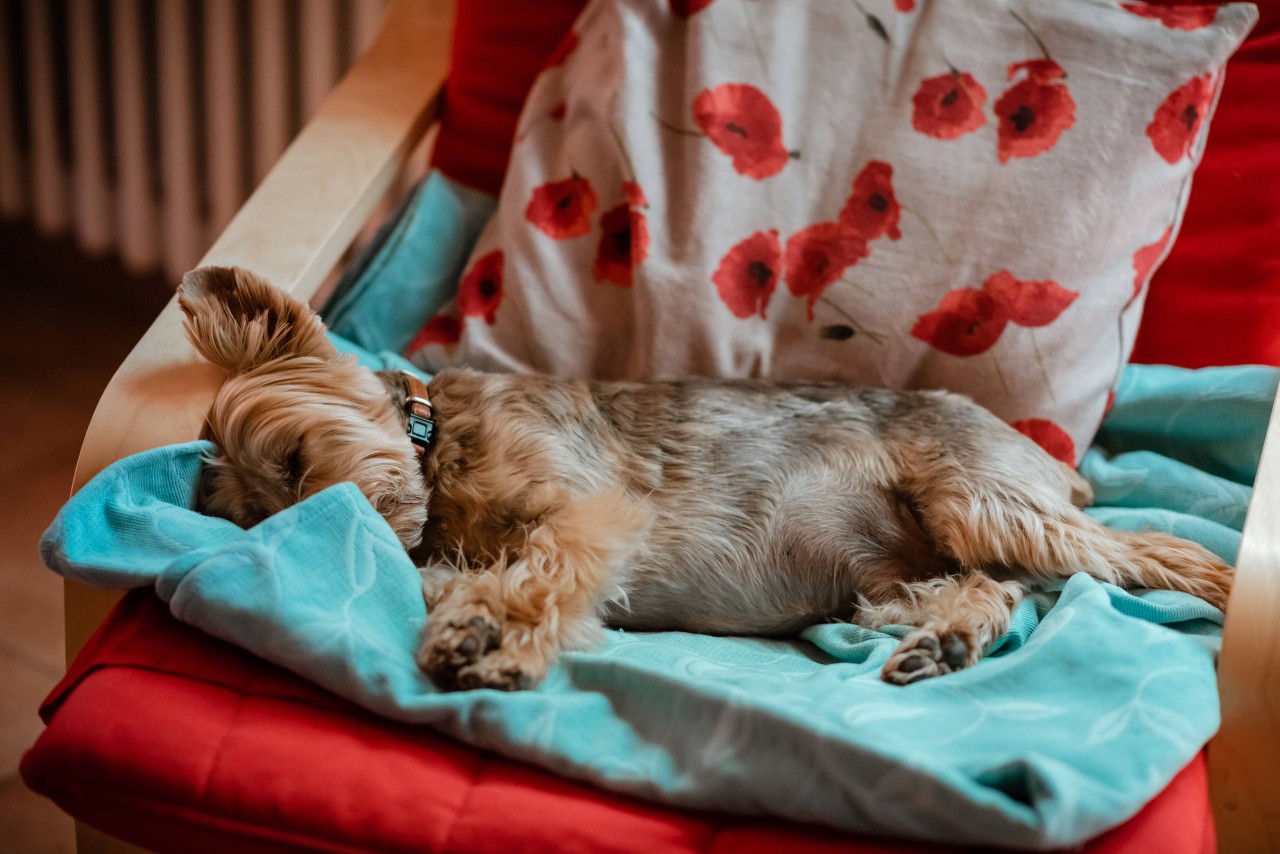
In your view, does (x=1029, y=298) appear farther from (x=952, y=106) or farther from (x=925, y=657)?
(x=925, y=657)

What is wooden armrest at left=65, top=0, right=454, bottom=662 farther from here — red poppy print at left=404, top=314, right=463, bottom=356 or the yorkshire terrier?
red poppy print at left=404, top=314, right=463, bottom=356

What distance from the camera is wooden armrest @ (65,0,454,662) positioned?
1.57 m

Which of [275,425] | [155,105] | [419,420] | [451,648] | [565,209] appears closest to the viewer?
[451,648]

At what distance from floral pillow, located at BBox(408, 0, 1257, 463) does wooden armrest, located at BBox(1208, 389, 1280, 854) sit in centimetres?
70

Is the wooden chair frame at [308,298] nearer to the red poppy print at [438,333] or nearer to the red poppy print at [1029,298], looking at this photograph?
the red poppy print at [438,333]

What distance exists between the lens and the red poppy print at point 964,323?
1.97 meters

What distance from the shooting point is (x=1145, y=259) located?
196 cm

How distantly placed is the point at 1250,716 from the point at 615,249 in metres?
1.38

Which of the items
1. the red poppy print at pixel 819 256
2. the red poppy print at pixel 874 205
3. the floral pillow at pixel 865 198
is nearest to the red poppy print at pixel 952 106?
the floral pillow at pixel 865 198

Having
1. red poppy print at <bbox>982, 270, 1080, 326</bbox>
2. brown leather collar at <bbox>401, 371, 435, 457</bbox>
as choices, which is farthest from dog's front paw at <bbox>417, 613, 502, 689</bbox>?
red poppy print at <bbox>982, 270, 1080, 326</bbox>

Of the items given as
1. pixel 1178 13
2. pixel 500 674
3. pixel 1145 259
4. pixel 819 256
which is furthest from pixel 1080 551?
pixel 1178 13

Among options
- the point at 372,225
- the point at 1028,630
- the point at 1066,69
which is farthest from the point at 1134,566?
the point at 372,225

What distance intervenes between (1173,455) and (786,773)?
4.16 ft

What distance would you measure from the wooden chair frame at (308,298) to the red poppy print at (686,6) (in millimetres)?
647
